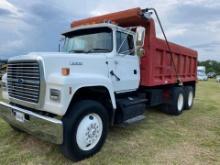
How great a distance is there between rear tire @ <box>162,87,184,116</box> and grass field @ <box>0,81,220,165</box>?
1139 mm

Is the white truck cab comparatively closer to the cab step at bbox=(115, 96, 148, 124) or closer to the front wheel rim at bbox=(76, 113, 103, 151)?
the front wheel rim at bbox=(76, 113, 103, 151)

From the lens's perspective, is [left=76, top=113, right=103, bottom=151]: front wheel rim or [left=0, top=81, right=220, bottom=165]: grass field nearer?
[left=76, top=113, right=103, bottom=151]: front wheel rim

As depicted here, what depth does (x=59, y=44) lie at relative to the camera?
245 inches

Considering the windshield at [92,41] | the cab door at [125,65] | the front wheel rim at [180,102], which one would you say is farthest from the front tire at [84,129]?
the front wheel rim at [180,102]

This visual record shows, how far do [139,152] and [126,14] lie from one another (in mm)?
3333

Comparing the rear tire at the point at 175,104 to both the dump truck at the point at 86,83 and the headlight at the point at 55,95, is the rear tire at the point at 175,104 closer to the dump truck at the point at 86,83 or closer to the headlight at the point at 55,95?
the dump truck at the point at 86,83

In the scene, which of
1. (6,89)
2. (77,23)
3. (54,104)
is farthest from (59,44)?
(54,104)

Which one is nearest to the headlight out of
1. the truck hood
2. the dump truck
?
the dump truck

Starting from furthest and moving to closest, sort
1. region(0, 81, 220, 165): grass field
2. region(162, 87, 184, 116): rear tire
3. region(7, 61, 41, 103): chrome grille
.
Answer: region(162, 87, 184, 116): rear tire
region(0, 81, 220, 165): grass field
region(7, 61, 41, 103): chrome grille

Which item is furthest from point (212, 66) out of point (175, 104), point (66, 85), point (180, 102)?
point (66, 85)

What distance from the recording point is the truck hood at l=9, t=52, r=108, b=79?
12.8 ft

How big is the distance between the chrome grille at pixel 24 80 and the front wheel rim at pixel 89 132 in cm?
88

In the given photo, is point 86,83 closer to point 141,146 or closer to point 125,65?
point 125,65

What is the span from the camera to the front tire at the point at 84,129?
3.90 metres
